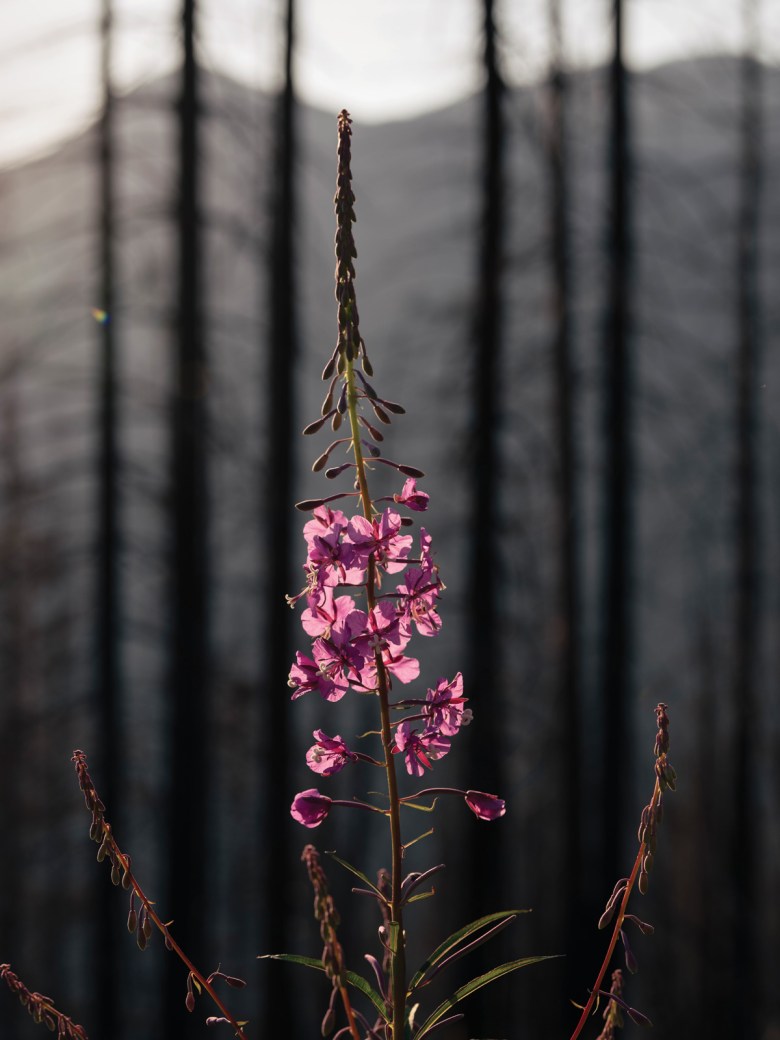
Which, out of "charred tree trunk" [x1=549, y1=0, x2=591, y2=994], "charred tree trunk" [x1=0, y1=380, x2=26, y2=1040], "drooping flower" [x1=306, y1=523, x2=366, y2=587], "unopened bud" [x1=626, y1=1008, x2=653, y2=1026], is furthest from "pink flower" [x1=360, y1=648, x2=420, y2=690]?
"charred tree trunk" [x1=0, y1=380, x2=26, y2=1040]

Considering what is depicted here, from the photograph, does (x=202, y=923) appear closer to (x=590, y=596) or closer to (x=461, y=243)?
(x=461, y=243)

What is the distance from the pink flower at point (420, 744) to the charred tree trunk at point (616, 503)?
643 centimetres

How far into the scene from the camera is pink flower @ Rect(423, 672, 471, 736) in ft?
4.43

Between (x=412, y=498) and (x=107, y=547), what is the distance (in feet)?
21.8

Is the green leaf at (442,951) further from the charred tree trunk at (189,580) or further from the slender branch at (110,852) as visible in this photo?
the charred tree trunk at (189,580)

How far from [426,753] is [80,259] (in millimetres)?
7650

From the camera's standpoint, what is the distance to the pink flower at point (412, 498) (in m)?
1.39

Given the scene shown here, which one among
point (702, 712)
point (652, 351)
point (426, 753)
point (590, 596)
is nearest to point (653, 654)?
point (590, 596)

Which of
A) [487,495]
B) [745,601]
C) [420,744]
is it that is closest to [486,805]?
[420,744]

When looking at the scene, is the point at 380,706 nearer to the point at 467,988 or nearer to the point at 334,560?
the point at 334,560

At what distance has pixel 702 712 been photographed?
15836 mm

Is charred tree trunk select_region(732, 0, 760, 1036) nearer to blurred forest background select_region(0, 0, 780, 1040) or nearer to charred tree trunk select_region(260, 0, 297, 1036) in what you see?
blurred forest background select_region(0, 0, 780, 1040)

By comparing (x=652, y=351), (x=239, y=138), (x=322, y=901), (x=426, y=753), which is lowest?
(x=322, y=901)

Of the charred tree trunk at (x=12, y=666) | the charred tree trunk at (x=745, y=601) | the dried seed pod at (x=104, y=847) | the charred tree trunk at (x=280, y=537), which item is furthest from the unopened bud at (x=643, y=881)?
the charred tree trunk at (x=12, y=666)
